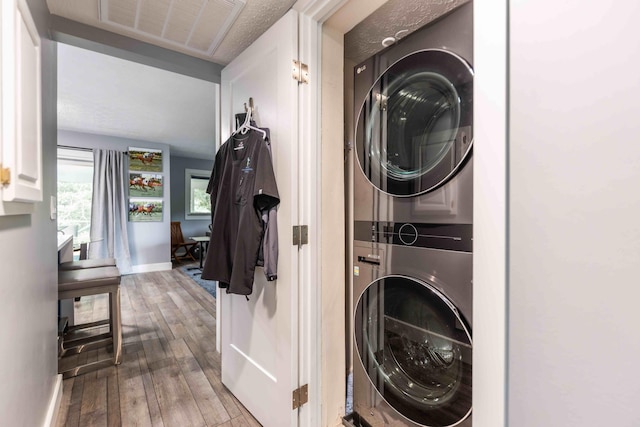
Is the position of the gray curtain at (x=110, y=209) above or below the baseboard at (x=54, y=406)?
above

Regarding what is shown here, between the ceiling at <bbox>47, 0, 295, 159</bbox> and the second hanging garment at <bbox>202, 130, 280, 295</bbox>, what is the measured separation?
0.59m

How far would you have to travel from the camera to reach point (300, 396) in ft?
4.20

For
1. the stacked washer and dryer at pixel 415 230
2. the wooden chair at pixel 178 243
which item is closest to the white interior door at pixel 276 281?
the stacked washer and dryer at pixel 415 230

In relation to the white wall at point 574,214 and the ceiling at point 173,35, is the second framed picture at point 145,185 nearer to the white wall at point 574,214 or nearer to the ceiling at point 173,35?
the ceiling at point 173,35

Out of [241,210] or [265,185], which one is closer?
[265,185]

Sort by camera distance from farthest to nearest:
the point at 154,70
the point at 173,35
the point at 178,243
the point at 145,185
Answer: the point at 178,243, the point at 145,185, the point at 154,70, the point at 173,35

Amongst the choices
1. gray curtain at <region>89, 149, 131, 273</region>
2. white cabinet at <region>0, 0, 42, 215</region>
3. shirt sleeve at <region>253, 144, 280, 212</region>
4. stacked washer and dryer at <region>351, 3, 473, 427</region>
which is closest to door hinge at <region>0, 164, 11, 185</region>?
white cabinet at <region>0, 0, 42, 215</region>

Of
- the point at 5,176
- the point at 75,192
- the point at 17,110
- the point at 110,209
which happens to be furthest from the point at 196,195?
the point at 5,176

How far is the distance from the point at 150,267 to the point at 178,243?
0.96m

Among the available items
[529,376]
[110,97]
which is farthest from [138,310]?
[529,376]

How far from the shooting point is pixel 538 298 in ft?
2.00

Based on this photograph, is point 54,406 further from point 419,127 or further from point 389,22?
point 389,22

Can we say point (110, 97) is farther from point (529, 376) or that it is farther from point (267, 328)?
point (529, 376)

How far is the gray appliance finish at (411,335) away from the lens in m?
0.91
